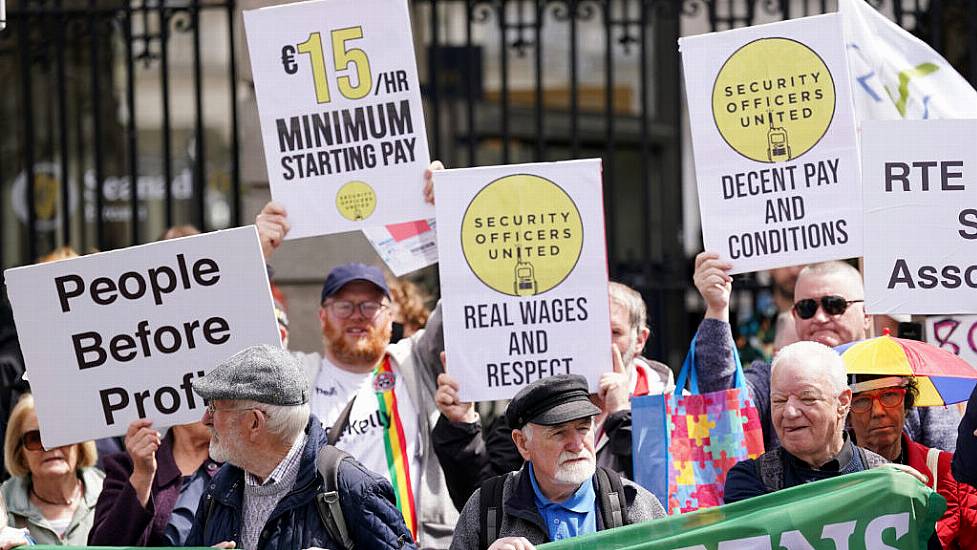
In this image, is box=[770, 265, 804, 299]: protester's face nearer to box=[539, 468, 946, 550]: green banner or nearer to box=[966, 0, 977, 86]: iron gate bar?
box=[966, 0, 977, 86]: iron gate bar

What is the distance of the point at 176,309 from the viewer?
5.26 metres

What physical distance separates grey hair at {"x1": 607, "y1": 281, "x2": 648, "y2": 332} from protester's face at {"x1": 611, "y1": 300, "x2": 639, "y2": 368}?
23 millimetres

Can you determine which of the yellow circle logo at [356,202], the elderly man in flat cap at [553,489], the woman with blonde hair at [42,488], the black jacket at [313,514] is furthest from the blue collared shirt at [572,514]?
the woman with blonde hair at [42,488]

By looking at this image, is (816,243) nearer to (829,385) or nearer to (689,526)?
(829,385)

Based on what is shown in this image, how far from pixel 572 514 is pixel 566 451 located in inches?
8.1

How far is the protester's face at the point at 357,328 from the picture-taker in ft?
19.2

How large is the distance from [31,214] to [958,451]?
5330 millimetres


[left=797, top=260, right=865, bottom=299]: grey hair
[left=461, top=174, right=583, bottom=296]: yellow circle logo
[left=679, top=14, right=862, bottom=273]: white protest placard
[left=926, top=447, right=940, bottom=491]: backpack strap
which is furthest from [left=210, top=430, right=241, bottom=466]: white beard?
[left=797, top=260, right=865, bottom=299]: grey hair

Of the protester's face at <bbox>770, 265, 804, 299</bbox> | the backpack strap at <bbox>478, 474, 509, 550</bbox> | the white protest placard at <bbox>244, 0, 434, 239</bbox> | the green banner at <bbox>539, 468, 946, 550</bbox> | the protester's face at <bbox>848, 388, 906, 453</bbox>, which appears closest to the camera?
the green banner at <bbox>539, 468, 946, 550</bbox>

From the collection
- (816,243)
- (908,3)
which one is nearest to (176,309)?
(816,243)

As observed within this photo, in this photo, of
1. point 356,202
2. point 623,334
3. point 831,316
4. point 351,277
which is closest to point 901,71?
point 831,316

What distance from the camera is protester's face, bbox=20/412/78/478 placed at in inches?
233

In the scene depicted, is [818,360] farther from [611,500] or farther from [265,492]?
Result: [265,492]

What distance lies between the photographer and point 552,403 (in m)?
4.44
